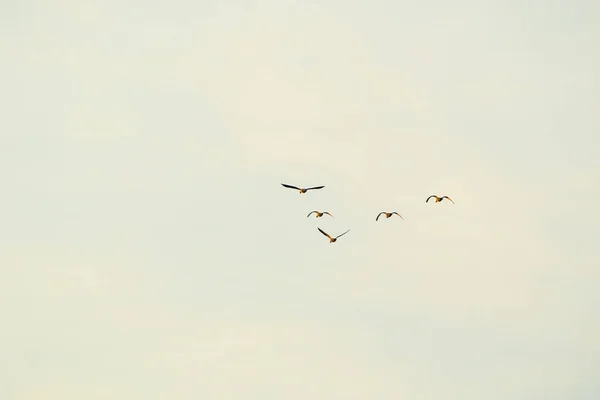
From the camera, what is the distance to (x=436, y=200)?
18500 cm

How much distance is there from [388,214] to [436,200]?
29.3 feet

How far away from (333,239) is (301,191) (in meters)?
10.2

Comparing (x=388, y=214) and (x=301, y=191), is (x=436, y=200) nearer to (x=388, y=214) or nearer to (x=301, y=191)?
(x=388, y=214)

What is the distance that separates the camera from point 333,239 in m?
183

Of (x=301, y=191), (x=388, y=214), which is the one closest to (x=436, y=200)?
(x=388, y=214)

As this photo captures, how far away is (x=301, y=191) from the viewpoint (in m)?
182

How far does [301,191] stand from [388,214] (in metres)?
16.2

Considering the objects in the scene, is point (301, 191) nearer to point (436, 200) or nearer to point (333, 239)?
point (333, 239)

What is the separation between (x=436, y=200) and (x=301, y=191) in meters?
24.3

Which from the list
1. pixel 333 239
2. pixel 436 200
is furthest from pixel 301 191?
pixel 436 200
